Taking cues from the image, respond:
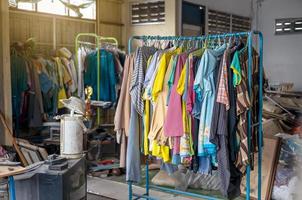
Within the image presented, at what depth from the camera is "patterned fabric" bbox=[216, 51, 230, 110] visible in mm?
2998

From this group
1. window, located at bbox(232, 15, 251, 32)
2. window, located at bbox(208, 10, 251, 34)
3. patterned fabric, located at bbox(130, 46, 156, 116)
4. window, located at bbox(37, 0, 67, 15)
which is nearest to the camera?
patterned fabric, located at bbox(130, 46, 156, 116)

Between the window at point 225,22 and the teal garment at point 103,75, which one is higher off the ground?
the window at point 225,22

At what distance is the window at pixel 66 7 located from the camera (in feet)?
20.5

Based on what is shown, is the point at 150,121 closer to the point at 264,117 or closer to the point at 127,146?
the point at 127,146

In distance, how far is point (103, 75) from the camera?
19.8 feet

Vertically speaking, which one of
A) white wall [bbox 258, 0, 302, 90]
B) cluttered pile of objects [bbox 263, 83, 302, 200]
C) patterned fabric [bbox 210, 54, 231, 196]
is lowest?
cluttered pile of objects [bbox 263, 83, 302, 200]

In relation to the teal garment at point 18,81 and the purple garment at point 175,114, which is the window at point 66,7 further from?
the purple garment at point 175,114

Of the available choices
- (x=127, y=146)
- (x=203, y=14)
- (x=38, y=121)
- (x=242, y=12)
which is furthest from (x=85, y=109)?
(x=242, y=12)

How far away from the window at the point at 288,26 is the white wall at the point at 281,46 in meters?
0.09

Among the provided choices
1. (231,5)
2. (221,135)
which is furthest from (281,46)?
(221,135)

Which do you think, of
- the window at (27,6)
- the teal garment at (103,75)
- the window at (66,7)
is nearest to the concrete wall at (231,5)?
the window at (66,7)

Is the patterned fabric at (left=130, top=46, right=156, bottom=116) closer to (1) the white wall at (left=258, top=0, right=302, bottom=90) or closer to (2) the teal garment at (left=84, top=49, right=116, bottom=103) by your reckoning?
(2) the teal garment at (left=84, top=49, right=116, bottom=103)

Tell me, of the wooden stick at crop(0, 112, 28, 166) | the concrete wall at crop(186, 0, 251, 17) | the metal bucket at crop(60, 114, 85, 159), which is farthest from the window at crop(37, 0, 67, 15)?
the metal bucket at crop(60, 114, 85, 159)

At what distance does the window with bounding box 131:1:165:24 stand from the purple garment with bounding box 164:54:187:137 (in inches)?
147
